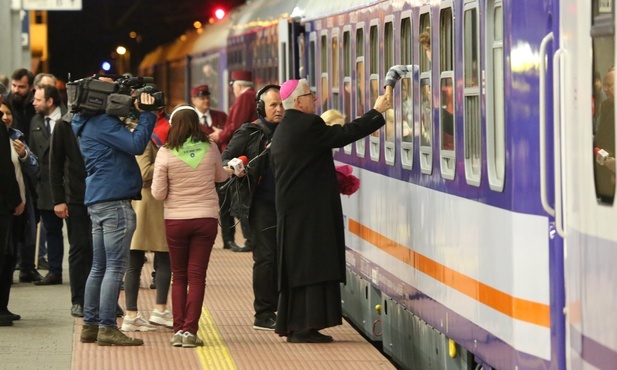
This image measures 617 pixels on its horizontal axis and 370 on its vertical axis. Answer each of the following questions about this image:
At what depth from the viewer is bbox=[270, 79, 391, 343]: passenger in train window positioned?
1077cm

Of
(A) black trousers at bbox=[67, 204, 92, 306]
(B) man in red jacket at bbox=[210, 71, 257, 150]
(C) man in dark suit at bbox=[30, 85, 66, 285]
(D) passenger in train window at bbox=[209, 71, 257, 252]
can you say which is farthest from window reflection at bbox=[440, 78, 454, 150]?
(B) man in red jacket at bbox=[210, 71, 257, 150]

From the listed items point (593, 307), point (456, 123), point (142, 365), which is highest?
point (456, 123)

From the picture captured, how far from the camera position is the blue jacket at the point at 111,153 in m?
10.7

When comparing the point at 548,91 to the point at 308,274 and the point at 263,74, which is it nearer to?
the point at 308,274

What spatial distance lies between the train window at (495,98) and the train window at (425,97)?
164cm

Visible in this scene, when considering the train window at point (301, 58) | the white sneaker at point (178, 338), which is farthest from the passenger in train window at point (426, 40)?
the train window at point (301, 58)

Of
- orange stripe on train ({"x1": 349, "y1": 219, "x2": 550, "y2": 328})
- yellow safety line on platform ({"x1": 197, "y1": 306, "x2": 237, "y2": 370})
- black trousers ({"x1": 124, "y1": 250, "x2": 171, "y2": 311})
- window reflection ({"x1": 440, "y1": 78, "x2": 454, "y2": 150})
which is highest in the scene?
window reflection ({"x1": 440, "y1": 78, "x2": 454, "y2": 150})

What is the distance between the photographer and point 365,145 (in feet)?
41.5

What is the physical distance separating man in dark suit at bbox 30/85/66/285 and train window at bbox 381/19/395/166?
4.16 m

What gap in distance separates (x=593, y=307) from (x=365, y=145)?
6743 mm

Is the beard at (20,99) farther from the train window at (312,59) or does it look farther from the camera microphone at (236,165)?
the camera microphone at (236,165)

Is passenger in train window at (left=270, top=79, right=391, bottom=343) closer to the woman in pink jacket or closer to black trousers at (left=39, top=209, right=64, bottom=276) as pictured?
the woman in pink jacket

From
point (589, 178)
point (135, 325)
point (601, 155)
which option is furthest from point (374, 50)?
point (601, 155)

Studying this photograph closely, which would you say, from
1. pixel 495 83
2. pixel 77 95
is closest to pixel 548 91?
pixel 495 83
